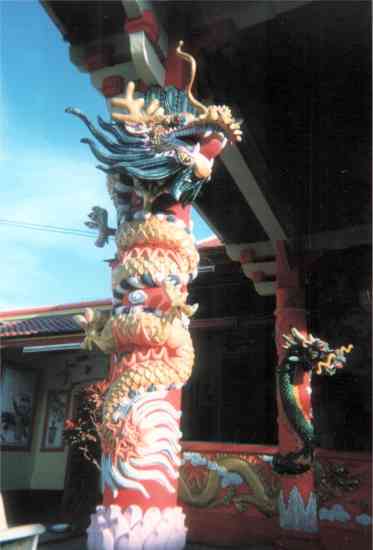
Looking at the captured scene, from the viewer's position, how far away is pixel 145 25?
13.7ft

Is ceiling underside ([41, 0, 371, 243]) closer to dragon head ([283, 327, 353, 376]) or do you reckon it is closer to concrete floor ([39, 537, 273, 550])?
dragon head ([283, 327, 353, 376])

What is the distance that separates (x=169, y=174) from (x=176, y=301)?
937 millimetres

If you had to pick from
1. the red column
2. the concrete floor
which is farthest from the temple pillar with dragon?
the concrete floor

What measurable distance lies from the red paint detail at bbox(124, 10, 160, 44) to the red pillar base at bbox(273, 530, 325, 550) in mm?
4887

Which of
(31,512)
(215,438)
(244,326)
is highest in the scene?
(244,326)

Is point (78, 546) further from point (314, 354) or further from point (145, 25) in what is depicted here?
point (145, 25)

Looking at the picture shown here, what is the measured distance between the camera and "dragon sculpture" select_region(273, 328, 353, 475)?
5.16m

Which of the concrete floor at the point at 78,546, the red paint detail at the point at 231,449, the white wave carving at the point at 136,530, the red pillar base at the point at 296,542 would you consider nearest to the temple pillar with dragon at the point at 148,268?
A: the white wave carving at the point at 136,530

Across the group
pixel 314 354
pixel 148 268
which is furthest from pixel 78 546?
pixel 148 268

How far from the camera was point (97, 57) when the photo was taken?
4.67 meters

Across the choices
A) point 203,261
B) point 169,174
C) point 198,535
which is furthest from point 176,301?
point 203,261

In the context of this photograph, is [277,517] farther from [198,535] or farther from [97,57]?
[97,57]

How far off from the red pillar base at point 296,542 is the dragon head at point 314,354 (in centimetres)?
174

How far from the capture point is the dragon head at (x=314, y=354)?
5.04 metres
